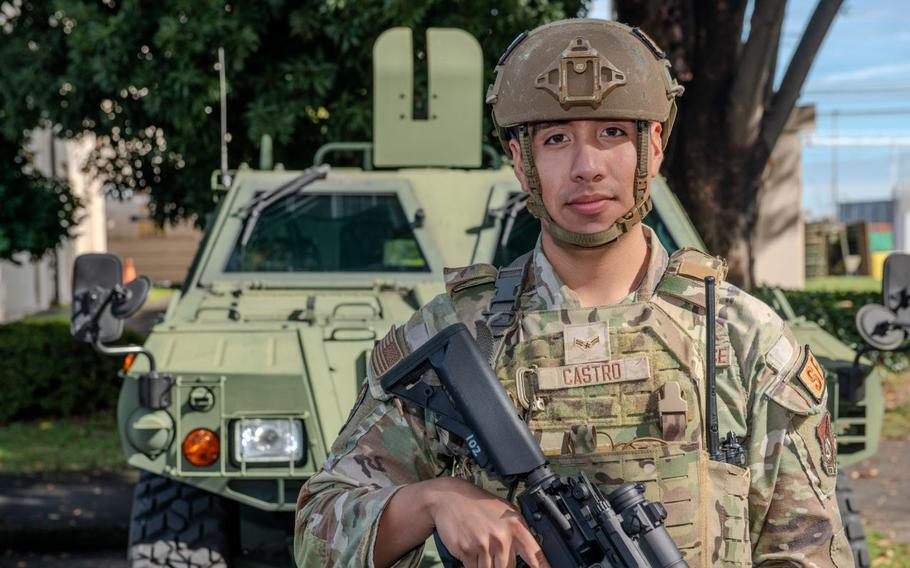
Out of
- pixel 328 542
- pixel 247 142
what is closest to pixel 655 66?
pixel 328 542

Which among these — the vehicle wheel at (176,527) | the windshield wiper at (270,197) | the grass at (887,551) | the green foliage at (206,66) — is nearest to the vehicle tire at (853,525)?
the grass at (887,551)

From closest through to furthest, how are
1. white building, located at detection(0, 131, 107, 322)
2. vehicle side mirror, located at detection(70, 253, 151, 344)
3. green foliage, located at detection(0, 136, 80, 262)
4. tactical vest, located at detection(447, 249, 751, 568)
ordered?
tactical vest, located at detection(447, 249, 751, 568) → vehicle side mirror, located at detection(70, 253, 151, 344) → green foliage, located at detection(0, 136, 80, 262) → white building, located at detection(0, 131, 107, 322)

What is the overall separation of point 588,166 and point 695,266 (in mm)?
209

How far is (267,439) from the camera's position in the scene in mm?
3672

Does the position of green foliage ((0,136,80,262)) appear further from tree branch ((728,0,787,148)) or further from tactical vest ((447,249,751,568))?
tactical vest ((447,249,751,568))

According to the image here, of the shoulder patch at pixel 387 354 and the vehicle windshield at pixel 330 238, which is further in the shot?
the vehicle windshield at pixel 330 238

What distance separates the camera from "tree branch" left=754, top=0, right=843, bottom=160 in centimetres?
785

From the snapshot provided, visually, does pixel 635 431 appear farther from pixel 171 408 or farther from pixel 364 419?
pixel 171 408

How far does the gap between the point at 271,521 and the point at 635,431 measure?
9.35ft

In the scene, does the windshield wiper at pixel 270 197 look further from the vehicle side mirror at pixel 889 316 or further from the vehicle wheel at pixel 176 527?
the vehicle side mirror at pixel 889 316

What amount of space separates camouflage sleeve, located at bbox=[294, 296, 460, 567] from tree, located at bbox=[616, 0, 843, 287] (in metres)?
6.55

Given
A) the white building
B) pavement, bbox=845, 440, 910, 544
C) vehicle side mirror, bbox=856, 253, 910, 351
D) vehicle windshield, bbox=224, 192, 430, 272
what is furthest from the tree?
the white building

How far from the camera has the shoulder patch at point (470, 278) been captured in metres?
1.86

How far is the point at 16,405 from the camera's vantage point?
29.8 ft
